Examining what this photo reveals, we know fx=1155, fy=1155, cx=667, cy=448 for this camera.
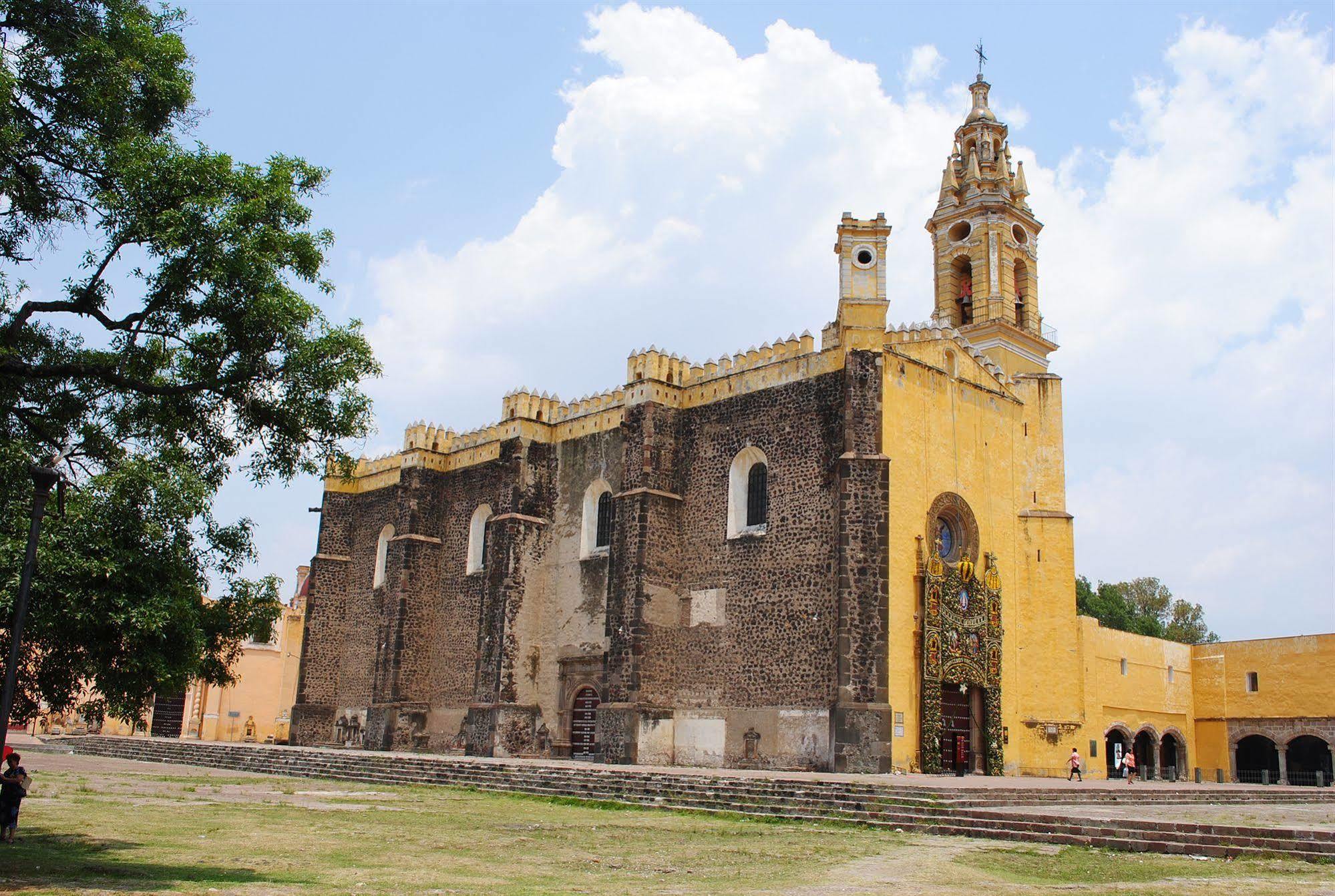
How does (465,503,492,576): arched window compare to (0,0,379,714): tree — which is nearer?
(0,0,379,714): tree

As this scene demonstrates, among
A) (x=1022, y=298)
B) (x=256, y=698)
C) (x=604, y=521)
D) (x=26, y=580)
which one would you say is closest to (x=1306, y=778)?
(x=1022, y=298)

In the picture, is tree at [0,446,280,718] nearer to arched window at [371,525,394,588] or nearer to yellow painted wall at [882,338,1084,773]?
yellow painted wall at [882,338,1084,773]

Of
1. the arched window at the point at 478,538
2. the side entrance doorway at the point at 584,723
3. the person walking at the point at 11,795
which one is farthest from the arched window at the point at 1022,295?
the person walking at the point at 11,795

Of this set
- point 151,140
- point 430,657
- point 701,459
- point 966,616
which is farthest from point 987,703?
point 151,140

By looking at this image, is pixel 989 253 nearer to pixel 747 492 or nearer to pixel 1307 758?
pixel 747 492

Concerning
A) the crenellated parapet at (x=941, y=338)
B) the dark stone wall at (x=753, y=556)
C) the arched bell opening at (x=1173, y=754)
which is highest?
the crenellated parapet at (x=941, y=338)

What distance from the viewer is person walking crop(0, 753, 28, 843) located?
11.1 m

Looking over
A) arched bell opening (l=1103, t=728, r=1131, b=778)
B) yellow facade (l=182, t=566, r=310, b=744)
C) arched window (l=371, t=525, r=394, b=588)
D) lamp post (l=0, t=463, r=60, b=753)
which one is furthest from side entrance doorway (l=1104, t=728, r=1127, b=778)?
lamp post (l=0, t=463, r=60, b=753)

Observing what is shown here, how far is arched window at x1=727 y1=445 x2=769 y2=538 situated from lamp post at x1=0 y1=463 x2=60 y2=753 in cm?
1803

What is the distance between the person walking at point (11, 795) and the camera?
11070 mm

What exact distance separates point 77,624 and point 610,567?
18.0m

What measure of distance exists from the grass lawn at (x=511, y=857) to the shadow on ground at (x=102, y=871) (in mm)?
28

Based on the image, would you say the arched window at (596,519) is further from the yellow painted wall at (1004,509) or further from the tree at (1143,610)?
the tree at (1143,610)

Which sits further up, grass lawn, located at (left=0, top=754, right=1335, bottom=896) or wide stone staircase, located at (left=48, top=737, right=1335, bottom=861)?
wide stone staircase, located at (left=48, top=737, right=1335, bottom=861)
